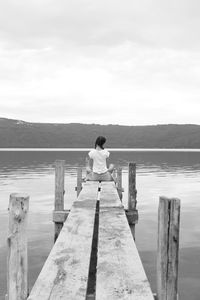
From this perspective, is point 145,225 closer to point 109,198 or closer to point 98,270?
point 109,198

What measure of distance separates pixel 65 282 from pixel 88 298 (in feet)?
1.43

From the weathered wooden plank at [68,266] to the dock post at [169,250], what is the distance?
3.20ft

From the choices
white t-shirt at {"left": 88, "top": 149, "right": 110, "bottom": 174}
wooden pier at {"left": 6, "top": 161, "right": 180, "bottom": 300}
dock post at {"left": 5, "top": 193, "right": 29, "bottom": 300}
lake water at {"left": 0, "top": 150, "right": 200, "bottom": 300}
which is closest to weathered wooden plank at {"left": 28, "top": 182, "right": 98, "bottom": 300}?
wooden pier at {"left": 6, "top": 161, "right": 180, "bottom": 300}

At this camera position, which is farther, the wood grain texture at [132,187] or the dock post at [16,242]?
the wood grain texture at [132,187]

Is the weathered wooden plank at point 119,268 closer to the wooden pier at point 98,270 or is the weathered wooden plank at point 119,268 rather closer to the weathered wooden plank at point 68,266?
the wooden pier at point 98,270

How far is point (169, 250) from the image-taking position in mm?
4855

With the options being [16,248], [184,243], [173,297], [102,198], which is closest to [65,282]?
[16,248]

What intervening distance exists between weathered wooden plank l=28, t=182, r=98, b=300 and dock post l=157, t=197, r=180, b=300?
3.20 ft

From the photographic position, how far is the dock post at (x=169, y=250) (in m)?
4.82

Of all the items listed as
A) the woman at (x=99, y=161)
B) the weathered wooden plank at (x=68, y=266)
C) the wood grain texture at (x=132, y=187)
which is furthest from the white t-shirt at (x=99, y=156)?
the weathered wooden plank at (x=68, y=266)

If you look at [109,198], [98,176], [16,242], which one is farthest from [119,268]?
[98,176]

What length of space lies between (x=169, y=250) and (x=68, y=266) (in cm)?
131

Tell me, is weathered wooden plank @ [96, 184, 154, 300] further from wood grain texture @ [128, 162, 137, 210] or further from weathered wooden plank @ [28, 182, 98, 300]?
wood grain texture @ [128, 162, 137, 210]

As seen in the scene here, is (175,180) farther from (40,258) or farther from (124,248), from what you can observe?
(124,248)
